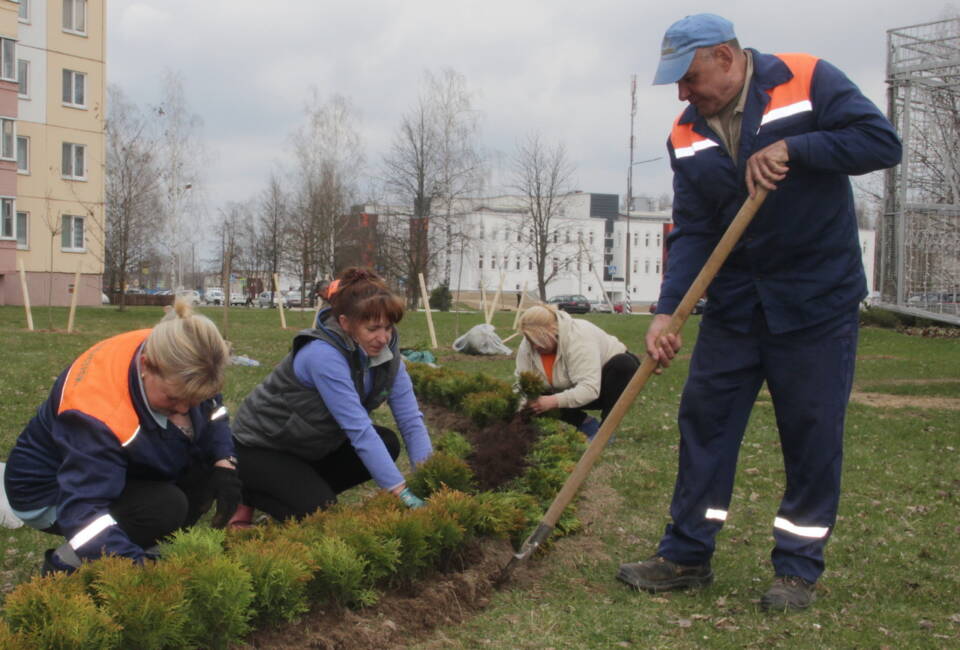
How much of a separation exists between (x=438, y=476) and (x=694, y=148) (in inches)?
81.0

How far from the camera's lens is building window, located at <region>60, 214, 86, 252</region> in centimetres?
4056

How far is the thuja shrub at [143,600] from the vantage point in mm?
2822

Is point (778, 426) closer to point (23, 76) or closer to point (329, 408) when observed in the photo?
point (329, 408)

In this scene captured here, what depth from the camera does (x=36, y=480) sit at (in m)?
3.80

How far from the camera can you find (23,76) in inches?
1571

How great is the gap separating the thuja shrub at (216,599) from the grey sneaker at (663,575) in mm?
1821

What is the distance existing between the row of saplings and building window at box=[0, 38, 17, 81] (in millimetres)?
38907

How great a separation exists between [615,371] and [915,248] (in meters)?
7.70

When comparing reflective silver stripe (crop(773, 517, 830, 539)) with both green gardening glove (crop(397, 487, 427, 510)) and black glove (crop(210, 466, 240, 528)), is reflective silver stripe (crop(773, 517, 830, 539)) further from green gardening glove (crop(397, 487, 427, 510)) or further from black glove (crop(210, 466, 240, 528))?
black glove (crop(210, 466, 240, 528))

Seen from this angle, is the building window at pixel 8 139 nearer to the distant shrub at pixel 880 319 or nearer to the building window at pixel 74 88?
the building window at pixel 74 88

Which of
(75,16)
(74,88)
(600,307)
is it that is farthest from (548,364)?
(600,307)

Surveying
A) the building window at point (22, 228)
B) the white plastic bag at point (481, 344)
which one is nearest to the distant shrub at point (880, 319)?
the white plastic bag at point (481, 344)

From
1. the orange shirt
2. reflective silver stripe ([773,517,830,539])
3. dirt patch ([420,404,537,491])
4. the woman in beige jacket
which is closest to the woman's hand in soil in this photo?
the woman in beige jacket

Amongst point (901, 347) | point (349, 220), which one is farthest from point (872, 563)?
point (349, 220)
